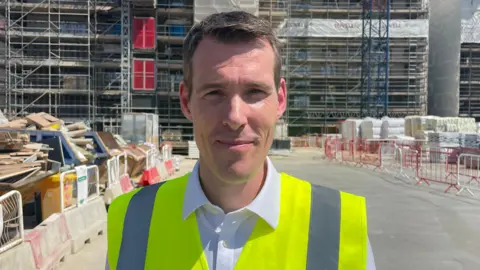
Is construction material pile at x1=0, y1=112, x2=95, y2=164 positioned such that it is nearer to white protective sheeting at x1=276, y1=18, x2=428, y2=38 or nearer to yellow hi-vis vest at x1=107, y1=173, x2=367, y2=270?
yellow hi-vis vest at x1=107, y1=173, x2=367, y2=270

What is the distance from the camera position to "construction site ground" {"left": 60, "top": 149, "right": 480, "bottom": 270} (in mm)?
5484

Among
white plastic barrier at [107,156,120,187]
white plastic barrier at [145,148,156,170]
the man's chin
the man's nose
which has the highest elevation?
the man's nose

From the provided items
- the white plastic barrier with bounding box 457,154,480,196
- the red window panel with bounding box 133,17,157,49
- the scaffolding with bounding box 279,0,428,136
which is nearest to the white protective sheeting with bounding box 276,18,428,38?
the scaffolding with bounding box 279,0,428,136

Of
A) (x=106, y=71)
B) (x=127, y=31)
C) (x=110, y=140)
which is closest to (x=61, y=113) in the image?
(x=106, y=71)

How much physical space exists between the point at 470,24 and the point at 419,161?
30.7 m

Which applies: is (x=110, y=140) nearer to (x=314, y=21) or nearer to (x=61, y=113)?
(x=61, y=113)

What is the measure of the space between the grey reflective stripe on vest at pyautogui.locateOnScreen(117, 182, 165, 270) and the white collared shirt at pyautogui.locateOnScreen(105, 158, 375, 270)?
190mm

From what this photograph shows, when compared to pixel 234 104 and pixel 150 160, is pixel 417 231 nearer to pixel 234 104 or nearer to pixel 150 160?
pixel 234 104

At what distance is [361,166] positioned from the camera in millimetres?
18172

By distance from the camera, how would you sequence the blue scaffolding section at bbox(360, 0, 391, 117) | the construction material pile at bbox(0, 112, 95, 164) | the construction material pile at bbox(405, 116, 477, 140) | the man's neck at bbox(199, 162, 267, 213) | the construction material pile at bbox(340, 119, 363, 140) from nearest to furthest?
the man's neck at bbox(199, 162, 267, 213) → the construction material pile at bbox(0, 112, 95, 164) → the construction material pile at bbox(405, 116, 477, 140) → the construction material pile at bbox(340, 119, 363, 140) → the blue scaffolding section at bbox(360, 0, 391, 117)

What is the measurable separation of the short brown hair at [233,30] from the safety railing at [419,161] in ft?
35.0

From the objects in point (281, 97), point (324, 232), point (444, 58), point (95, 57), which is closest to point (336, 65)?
point (444, 58)

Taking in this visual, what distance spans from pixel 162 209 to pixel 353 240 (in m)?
0.73

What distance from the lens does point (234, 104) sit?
138 centimetres
